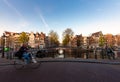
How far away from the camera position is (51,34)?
308ft

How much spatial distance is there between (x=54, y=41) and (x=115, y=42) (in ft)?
106

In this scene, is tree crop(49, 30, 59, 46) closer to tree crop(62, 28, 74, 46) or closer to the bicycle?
tree crop(62, 28, 74, 46)

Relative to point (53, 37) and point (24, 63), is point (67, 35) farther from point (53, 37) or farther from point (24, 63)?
point (24, 63)

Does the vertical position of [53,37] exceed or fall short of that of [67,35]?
it falls short

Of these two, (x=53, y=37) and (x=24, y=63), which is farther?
(x=53, y=37)

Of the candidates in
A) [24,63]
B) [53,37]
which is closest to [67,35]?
[53,37]

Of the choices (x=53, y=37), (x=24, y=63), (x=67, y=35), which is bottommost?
(x=24, y=63)

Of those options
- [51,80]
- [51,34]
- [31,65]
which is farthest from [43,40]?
[51,80]

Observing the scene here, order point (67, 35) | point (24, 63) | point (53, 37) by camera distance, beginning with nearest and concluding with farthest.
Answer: point (24, 63)
point (67, 35)
point (53, 37)

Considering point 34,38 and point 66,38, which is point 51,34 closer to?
point 66,38

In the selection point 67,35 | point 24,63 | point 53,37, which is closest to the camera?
point 24,63

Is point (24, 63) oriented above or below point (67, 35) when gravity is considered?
below

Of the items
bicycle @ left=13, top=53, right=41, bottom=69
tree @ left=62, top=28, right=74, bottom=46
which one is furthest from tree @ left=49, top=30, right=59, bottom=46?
bicycle @ left=13, top=53, right=41, bottom=69

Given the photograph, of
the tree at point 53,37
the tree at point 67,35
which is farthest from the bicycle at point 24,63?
the tree at point 53,37
